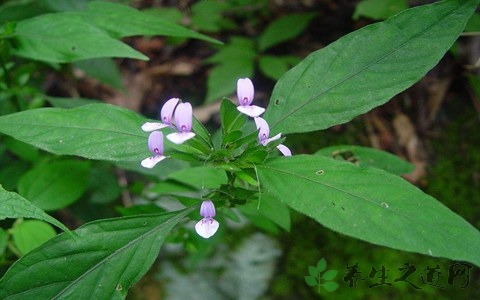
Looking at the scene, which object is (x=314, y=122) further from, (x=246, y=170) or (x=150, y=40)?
(x=150, y=40)

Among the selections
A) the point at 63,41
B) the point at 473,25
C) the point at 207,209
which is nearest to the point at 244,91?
the point at 207,209

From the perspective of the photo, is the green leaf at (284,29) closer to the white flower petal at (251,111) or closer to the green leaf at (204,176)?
the green leaf at (204,176)

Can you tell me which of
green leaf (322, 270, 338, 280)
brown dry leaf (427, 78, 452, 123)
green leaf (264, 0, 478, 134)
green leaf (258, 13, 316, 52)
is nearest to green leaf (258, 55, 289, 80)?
green leaf (258, 13, 316, 52)

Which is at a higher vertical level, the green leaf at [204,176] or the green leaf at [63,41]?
the green leaf at [63,41]

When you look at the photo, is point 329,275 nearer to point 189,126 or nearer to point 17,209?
point 189,126

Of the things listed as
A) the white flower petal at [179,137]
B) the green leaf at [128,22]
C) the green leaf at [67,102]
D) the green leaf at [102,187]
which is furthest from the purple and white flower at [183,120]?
the green leaf at [102,187]

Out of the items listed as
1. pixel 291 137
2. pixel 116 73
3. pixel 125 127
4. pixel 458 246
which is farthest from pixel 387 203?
pixel 116 73

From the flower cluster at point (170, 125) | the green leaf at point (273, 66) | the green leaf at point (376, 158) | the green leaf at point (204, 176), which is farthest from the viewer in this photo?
the green leaf at point (273, 66)
